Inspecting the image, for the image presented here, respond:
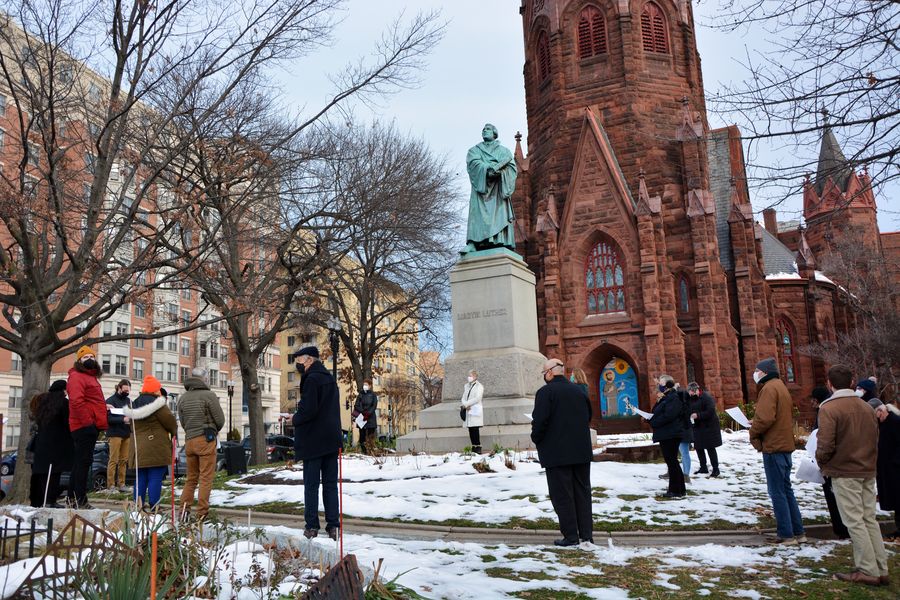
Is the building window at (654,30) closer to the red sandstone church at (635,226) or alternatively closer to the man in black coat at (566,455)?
the red sandstone church at (635,226)

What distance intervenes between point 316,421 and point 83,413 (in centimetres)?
371

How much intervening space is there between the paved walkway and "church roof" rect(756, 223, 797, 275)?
3752 cm

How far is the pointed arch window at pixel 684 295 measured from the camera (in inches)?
1313

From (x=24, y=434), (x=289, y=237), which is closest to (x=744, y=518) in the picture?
(x=24, y=434)

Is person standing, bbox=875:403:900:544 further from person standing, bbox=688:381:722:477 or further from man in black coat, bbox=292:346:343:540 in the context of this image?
man in black coat, bbox=292:346:343:540

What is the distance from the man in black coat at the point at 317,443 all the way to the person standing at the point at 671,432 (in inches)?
190

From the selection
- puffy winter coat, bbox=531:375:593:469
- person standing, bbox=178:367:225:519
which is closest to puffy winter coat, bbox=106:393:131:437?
person standing, bbox=178:367:225:519

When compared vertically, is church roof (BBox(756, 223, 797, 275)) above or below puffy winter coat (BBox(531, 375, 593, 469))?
above

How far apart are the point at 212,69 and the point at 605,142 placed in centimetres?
2696

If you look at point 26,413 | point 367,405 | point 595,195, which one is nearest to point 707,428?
point 367,405

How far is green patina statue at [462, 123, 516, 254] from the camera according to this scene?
15500 millimetres

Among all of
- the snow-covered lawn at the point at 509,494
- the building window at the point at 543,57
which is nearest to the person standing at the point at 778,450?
the snow-covered lawn at the point at 509,494

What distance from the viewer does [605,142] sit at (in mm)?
34969

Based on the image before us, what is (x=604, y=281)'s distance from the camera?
34.0 meters
